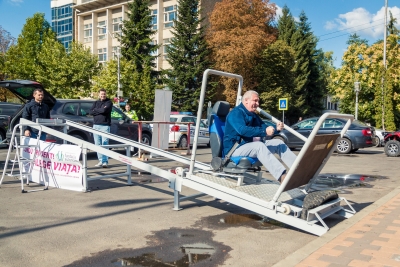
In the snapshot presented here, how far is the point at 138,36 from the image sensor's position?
44188 mm

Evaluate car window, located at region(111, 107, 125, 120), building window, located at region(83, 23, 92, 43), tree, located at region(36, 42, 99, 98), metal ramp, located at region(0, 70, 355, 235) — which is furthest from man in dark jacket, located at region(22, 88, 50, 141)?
building window, located at region(83, 23, 92, 43)

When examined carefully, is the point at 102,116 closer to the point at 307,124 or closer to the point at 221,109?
the point at 221,109

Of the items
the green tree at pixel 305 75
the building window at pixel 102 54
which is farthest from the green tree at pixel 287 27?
the building window at pixel 102 54

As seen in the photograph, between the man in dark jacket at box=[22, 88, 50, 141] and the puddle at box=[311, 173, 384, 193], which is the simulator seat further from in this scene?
the man in dark jacket at box=[22, 88, 50, 141]

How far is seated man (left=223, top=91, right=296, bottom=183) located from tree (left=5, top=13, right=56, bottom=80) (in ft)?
136

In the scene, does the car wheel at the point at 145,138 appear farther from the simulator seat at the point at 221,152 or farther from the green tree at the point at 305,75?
the green tree at the point at 305,75

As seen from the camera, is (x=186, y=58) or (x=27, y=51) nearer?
(x=186, y=58)

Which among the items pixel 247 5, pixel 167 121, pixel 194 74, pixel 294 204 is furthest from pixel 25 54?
pixel 294 204

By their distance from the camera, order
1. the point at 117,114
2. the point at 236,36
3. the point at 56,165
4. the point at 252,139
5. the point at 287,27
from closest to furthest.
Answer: the point at 252,139
the point at 56,165
the point at 117,114
the point at 236,36
the point at 287,27

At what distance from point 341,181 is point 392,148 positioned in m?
8.76

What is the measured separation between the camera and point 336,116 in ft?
17.5

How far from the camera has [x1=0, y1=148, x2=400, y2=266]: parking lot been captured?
4.34 m

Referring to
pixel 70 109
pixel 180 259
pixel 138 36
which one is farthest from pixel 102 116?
pixel 138 36

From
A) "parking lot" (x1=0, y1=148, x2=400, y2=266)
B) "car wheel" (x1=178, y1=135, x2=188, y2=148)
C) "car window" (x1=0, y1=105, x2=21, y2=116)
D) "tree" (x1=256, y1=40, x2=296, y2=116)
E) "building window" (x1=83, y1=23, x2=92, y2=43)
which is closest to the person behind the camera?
"parking lot" (x1=0, y1=148, x2=400, y2=266)
